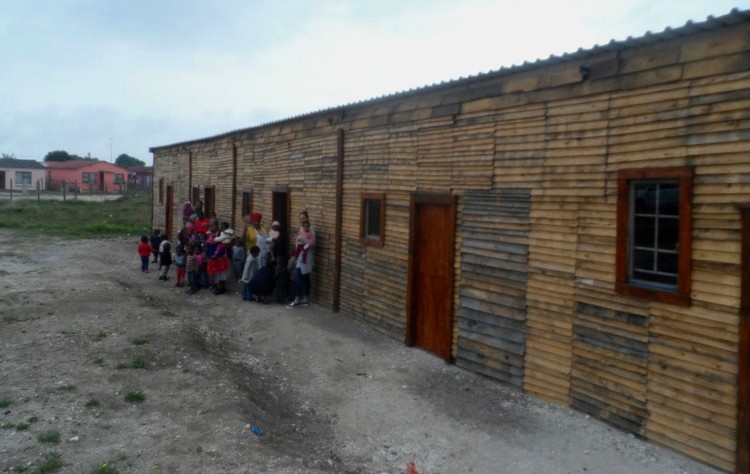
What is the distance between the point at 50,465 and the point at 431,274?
5562 millimetres

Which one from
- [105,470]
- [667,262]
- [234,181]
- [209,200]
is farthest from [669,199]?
[209,200]

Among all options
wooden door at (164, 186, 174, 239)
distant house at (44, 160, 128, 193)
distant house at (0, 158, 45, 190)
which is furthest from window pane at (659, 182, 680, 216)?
distant house at (0, 158, 45, 190)

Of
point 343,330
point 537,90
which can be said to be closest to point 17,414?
point 343,330

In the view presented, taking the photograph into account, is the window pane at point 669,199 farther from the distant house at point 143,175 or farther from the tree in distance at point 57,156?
the tree in distance at point 57,156

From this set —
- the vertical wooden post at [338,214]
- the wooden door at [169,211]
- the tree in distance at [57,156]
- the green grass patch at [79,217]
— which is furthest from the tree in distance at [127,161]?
the vertical wooden post at [338,214]

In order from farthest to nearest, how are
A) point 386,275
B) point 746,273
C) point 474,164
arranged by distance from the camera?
point 386,275, point 474,164, point 746,273

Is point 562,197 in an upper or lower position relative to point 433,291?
upper

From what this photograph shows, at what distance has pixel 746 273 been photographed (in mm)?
5238

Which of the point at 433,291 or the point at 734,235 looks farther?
the point at 433,291

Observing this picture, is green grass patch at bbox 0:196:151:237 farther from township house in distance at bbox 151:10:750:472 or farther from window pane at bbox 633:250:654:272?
window pane at bbox 633:250:654:272

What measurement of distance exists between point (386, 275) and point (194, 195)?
42.8ft

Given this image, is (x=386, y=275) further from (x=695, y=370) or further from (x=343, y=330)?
(x=695, y=370)

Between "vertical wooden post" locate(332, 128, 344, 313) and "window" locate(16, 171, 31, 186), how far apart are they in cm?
6851

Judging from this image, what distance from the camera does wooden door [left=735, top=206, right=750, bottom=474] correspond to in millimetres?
5211
